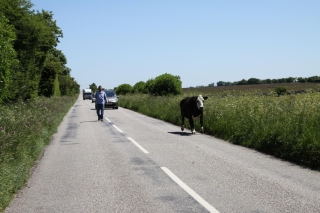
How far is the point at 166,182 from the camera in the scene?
25.4 ft

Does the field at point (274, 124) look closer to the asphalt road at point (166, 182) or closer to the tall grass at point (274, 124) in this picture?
the tall grass at point (274, 124)

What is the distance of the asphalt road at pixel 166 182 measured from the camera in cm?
619

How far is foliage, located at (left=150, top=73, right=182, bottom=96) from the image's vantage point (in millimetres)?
39688

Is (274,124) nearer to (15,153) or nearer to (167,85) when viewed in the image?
(15,153)

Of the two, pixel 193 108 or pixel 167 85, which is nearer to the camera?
pixel 193 108

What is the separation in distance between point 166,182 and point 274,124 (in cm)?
597

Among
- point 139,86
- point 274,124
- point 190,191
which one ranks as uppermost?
point 139,86

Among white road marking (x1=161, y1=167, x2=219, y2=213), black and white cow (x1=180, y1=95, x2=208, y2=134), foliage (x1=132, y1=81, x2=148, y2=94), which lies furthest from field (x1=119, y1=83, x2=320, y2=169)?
foliage (x1=132, y1=81, x2=148, y2=94)

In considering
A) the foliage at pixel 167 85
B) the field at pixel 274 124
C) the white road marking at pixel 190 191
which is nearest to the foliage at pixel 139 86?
the foliage at pixel 167 85

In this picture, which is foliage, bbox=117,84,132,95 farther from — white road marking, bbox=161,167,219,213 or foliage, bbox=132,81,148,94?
white road marking, bbox=161,167,219,213

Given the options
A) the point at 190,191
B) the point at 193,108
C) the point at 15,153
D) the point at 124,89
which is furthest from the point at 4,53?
the point at 124,89

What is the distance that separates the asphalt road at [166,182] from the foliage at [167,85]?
27.2 meters

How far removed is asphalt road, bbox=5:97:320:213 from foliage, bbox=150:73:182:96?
27152 mm

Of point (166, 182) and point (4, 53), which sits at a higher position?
point (4, 53)
